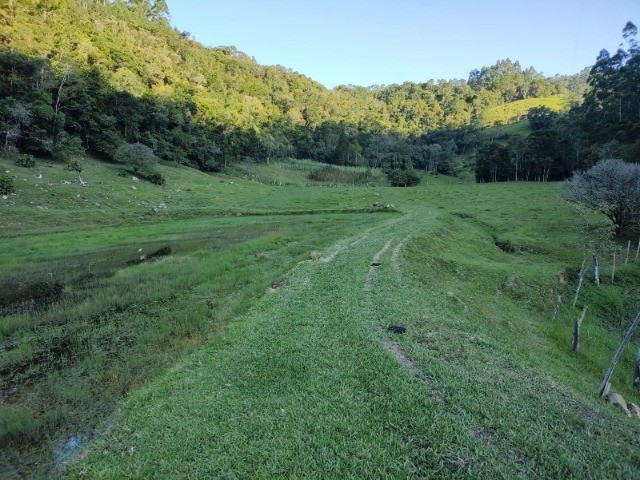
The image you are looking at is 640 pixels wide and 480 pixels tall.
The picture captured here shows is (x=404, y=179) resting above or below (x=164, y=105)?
below

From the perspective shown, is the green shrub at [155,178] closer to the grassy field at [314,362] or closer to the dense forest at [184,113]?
the dense forest at [184,113]

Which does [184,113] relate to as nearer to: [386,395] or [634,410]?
[386,395]

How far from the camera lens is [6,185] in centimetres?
4091

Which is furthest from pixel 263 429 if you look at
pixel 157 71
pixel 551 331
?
pixel 157 71

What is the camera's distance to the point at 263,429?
8016 millimetres

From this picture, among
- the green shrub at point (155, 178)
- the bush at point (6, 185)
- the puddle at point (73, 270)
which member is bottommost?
the puddle at point (73, 270)

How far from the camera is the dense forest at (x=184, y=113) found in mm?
62344

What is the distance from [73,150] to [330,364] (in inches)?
2736

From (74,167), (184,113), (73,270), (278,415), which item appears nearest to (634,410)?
(278,415)

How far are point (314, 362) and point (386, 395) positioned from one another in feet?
8.63

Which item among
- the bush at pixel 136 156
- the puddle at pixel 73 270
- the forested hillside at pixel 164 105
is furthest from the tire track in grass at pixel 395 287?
the forested hillside at pixel 164 105

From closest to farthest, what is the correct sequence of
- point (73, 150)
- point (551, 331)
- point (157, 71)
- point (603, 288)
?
1. point (551, 331)
2. point (603, 288)
3. point (73, 150)
4. point (157, 71)

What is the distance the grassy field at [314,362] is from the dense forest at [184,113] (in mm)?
46780

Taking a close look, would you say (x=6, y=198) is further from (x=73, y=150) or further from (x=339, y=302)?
(x=339, y=302)
